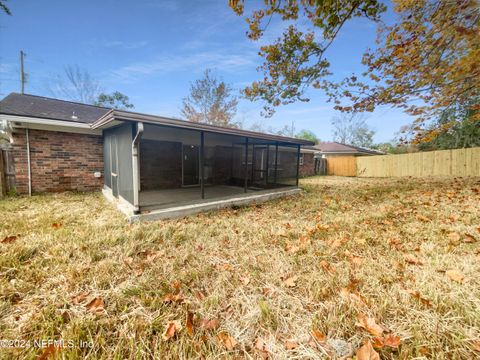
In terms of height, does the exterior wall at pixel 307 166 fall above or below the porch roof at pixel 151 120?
below

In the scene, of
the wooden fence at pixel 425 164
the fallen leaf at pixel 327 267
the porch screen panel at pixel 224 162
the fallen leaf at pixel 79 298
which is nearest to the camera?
the fallen leaf at pixel 79 298

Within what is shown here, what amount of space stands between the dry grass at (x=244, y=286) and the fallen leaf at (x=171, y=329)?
0.12 ft

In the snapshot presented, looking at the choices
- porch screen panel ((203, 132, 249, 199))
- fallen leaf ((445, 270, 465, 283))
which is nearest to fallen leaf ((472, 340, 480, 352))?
fallen leaf ((445, 270, 465, 283))

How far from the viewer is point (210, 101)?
21547mm

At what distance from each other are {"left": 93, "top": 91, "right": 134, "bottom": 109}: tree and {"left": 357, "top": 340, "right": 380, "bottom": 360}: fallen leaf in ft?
95.2

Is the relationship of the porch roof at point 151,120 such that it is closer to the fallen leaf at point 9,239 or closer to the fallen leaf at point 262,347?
the fallen leaf at point 9,239

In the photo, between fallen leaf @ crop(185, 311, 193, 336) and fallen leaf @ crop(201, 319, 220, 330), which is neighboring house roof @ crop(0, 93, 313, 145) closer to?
fallen leaf @ crop(185, 311, 193, 336)

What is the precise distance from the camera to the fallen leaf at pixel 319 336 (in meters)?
1.38

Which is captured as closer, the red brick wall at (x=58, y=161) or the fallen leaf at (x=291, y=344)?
the fallen leaf at (x=291, y=344)

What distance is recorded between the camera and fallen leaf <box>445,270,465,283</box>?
6.16ft

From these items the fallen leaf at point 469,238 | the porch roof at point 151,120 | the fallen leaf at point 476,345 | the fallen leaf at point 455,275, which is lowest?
the fallen leaf at point 476,345

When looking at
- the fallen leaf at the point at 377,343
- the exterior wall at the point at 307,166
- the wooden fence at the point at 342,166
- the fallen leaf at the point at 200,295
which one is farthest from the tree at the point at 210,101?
the fallen leaf at the point at 377,343

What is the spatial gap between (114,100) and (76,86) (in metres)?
3.65

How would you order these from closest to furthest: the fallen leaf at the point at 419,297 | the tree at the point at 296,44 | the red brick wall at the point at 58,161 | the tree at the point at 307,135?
the fallen leaf at the point at 419,297, the tree at the point at 296,44, the red brick wall at the point at 58,161, the tree at the point at 307,135
